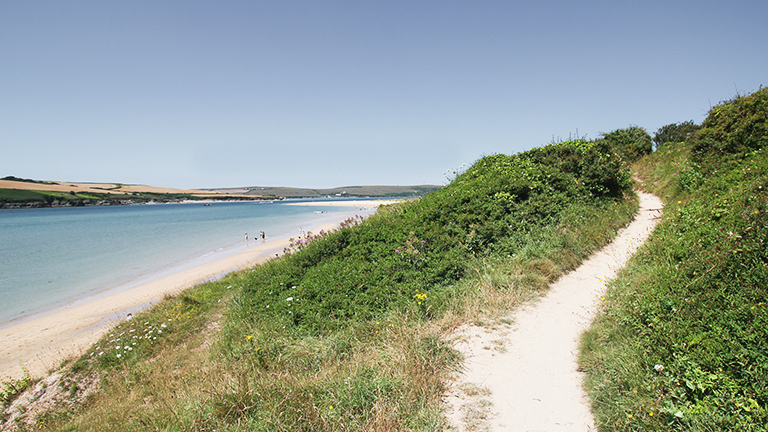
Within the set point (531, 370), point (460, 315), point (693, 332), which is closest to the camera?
point (693, 332)

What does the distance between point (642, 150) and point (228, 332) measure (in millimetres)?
26119

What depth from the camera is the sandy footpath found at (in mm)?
9688

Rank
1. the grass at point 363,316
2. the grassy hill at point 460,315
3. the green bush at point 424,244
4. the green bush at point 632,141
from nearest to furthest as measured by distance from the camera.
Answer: the grassy hill at point 460,315
the grass at point 363,316
the green bush at point 424,244
the green bush at point 632,141

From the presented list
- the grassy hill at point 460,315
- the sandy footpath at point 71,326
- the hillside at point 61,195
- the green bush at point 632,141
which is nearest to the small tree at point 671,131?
the green bush at point 632,141

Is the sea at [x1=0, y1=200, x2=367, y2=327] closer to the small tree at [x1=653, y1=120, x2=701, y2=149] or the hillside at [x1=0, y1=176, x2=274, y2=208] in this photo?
the small tree at [x1=653, y1=120, x2=701, y2=149]

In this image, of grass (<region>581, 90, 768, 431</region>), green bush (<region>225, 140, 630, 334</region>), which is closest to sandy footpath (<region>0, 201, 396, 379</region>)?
green bush (<region>225, 140, 630, 334</region>)

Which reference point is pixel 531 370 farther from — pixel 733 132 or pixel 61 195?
pixel 61 195

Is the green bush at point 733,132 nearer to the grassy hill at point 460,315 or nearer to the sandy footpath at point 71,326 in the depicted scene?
the grassy hill at point 460,315

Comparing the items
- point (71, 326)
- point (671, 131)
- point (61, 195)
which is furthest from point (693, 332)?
point (61, 195)

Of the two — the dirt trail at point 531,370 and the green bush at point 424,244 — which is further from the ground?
the green bush at point 424,244

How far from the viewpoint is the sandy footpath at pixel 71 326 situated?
9688 millimetres

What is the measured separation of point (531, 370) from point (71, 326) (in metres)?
16.6

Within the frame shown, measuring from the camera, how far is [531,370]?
4.27 meters

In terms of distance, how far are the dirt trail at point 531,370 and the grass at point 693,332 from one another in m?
0.28
